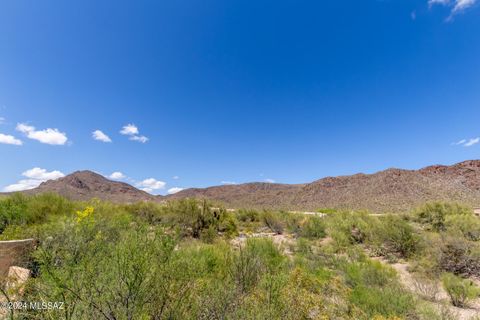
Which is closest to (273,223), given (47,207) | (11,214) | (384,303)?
(47,207)

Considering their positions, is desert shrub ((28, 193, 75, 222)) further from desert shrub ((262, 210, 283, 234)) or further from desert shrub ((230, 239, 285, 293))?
desert shrub ((262, 210, 283, 234))

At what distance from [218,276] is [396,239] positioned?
11.4 metres

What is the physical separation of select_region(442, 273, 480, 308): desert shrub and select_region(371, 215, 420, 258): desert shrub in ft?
15.1

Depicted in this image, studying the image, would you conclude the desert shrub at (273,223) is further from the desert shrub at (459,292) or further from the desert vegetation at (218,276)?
the desert shrub at (459,292)

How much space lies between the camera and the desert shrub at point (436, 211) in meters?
18.7

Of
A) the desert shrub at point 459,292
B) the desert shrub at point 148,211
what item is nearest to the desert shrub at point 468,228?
the desert shrub at point 459,292

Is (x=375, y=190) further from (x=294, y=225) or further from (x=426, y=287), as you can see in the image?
(x=426, y=287)

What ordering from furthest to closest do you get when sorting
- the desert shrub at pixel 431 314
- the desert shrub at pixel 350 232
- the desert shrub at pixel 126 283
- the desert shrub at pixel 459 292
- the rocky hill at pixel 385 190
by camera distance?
1. the rocky hill at pixel 385 190
2. the desert shrub at pixel 350 232
3. the desert shrub at pixel 459 292
4. the desert shrub at pixel 431 314
5. the desert shrub at pixel 126 283

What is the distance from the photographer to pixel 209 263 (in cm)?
699

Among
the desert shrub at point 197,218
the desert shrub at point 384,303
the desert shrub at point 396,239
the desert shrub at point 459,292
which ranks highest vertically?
the desert shrub at point 197,218

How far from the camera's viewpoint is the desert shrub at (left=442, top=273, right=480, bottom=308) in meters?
7.64

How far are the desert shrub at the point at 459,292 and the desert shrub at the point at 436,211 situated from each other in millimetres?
11231

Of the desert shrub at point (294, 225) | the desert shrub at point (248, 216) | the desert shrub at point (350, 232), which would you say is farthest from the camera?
the desert shrub at point (248, 216)

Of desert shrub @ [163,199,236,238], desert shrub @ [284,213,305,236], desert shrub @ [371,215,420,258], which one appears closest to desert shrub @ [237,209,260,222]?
desert shrub @ [284,213,305,236]
